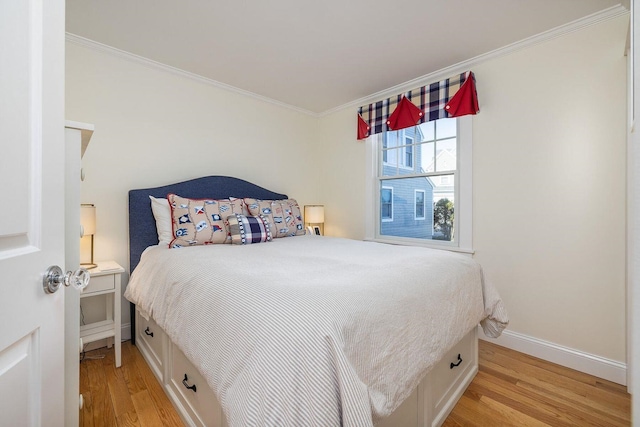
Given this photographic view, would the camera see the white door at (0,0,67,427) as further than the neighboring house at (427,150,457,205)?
No

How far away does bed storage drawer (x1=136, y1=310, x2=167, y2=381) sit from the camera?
5.90 ft

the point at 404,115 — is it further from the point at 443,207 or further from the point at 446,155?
the point at 443,207

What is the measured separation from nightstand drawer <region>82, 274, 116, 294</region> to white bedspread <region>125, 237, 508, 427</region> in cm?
36

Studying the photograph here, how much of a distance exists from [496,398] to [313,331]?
1.56m

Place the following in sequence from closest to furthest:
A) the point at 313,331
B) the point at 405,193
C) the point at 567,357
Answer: the point at 313,331, the point at 567,357, the point at 405,193

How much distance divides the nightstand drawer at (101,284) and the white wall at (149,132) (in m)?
0.50

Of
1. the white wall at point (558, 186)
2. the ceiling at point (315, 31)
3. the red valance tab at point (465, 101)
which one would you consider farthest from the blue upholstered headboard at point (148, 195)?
the white wall at point (558, 186)

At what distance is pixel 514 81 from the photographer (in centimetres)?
236

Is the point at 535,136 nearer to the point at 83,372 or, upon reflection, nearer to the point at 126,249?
the point at 126,249

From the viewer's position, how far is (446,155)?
9.36 feet

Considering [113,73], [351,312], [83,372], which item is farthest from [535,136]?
[83,372]

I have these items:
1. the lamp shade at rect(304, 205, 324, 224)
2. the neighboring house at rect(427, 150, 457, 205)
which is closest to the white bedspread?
the neighboring house at rect(427, 150, 457, 205)

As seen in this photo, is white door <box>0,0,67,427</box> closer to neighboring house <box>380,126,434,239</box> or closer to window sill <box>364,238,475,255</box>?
window sill <box>364,238,475,255</box>

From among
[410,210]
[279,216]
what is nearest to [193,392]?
[279,216]
